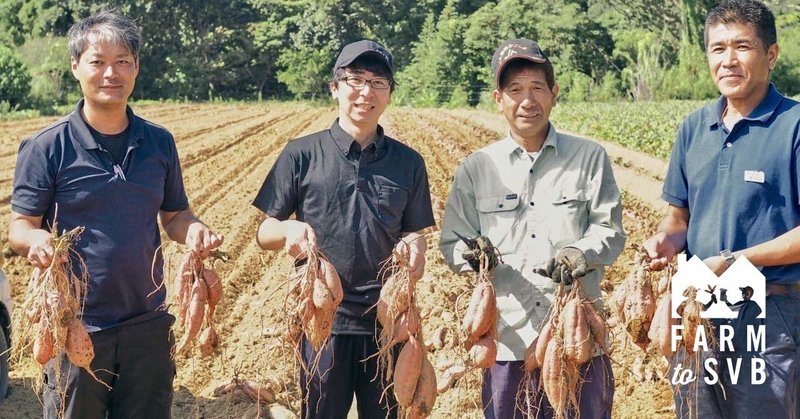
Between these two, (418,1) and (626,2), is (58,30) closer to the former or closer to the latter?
(418,1)

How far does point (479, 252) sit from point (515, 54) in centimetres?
84

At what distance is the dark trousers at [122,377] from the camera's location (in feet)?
12.6

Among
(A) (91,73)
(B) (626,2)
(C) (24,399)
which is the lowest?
(C) (24,399)

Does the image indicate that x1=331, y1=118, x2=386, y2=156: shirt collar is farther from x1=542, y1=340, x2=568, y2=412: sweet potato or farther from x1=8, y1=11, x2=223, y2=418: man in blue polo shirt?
x1=542, y1=340, x2=568, y2=412: sweet potato

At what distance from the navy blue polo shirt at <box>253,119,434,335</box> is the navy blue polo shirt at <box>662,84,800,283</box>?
3.97 ft

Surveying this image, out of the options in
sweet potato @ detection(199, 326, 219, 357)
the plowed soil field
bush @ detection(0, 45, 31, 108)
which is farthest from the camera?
bush @ detection(0, 45, 31, 108)

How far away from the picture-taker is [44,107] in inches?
1187

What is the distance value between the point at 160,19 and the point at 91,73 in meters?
51.4

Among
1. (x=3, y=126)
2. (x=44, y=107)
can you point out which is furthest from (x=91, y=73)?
(x=44, y=107)

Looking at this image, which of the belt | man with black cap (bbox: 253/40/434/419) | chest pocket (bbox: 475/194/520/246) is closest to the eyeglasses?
man with black cap (bbox: 253/40/434/419)

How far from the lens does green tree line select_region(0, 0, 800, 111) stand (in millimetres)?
38875

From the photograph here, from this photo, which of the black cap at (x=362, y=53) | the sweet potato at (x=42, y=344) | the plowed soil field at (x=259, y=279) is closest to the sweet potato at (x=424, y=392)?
the plowed soil field at (x=259, y=279)

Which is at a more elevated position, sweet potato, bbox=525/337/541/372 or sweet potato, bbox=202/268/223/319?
sweet potato, bbox=202/268/223/319

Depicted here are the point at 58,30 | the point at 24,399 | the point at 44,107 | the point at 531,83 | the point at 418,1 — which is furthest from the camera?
the point at 418,1
